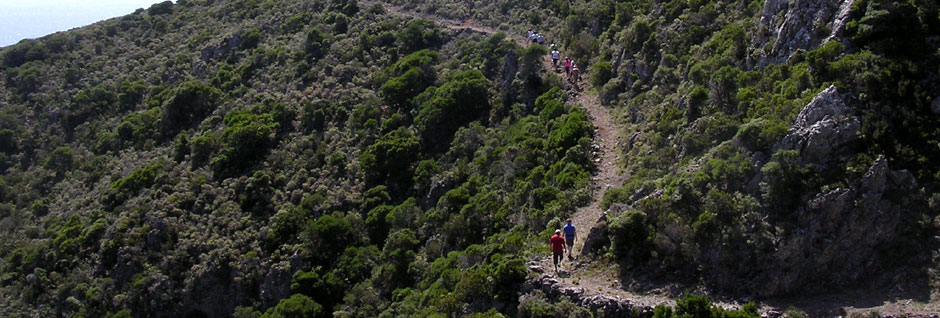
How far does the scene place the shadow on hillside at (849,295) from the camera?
55.3 feet

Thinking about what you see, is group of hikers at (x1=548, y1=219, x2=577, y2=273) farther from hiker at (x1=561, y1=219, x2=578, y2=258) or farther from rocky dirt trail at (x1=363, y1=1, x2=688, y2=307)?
rocky dirt trail at (x1=363, y1=1, x2=688, y2=307)

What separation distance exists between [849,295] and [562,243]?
23.9 feet

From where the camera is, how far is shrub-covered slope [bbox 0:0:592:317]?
30.0m

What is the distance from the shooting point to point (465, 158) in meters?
36.4

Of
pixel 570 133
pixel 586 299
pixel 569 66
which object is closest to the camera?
pixel 586 299

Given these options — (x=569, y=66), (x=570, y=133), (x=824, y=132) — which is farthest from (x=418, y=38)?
(x=824, y=132)

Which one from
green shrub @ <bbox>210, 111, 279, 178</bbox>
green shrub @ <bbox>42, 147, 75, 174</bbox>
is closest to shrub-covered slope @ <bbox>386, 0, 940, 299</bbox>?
green shrub @ <bbox>210, 111, 279, 178</bbox>

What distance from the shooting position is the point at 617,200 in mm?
23500

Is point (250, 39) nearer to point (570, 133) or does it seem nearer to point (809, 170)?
point (570, 133)

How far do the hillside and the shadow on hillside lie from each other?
98mm

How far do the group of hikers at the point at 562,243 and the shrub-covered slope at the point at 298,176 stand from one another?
114 cm

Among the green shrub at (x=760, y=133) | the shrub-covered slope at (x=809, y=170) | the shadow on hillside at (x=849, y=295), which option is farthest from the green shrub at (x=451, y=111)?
the shadow on hillside at (x=849, y=295)

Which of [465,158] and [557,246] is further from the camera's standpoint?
[465,158]

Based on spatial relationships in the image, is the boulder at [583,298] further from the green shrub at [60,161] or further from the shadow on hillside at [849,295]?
the green shrub at [60,161]
